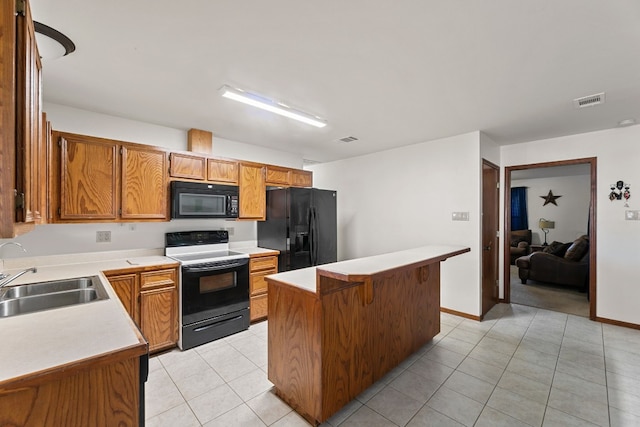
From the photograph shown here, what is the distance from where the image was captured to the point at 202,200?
3234 millimetres

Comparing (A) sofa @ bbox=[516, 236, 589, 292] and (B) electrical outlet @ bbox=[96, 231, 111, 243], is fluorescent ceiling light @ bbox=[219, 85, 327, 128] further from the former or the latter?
(A) sofa @ bbox=[516, 236, 589, 292]

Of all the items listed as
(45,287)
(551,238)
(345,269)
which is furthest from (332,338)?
(551,238)

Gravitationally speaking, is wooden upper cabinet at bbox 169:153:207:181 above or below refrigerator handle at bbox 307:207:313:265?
above

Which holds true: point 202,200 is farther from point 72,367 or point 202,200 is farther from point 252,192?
point 72,367

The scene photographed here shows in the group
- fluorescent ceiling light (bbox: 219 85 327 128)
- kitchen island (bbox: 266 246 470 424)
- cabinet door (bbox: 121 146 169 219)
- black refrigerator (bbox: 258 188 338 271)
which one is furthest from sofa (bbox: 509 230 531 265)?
cabinet door (bbox: 121 146 169 219)

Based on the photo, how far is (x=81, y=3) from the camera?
4.71 feet

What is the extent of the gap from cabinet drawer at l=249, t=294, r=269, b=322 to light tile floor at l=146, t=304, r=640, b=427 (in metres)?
0.29

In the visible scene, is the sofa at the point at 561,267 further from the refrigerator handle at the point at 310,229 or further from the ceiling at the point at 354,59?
the refrigerator handle at the point at 310,229

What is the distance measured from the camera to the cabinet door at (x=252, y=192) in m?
3.65

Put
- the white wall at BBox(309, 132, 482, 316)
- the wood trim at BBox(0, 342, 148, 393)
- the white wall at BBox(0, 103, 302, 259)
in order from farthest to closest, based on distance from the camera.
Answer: the white wall at BBox(309, 132, 482, 316) → the white wall at BBox(0, 103, 302, 259) → the wood trim at BBox(0, 342, 148, 393)

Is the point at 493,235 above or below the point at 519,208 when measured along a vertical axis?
below

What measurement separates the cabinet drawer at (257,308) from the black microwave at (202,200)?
43.4 inches

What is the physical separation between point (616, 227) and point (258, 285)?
456 centimetres

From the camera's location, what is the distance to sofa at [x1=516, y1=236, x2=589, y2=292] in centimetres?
473
